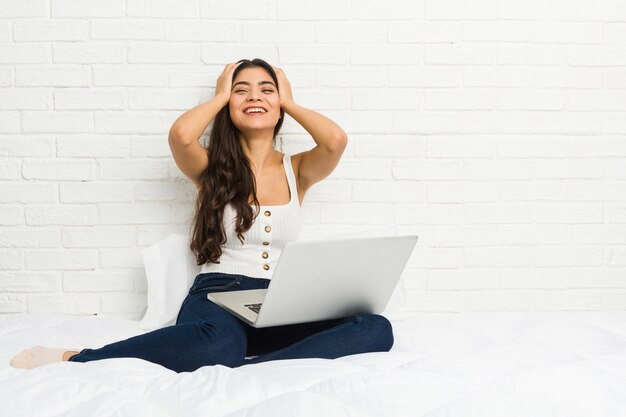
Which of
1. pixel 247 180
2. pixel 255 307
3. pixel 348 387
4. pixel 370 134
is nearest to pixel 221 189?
pixel 247 180

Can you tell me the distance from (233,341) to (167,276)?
0.58 m

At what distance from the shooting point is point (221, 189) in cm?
208

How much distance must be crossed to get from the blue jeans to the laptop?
0.05 metres

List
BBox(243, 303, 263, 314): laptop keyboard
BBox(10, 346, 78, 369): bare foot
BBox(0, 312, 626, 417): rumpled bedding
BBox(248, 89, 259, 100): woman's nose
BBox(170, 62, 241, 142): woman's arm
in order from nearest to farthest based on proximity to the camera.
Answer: BBox(0, 312, 626, 417): rumpled bedding → BBox(10, 346, 78, 369): bare foot → BBox(243, 303, 263, 314): laptop keyboard → BBox(170, 62, 241, 142): woman's arm → BBox(248, 89, 259, 100): woman's nose

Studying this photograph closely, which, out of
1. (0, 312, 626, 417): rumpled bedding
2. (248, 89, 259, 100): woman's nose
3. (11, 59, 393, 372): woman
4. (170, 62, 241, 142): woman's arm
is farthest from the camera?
(248, 89, 259, 100): woman's nose

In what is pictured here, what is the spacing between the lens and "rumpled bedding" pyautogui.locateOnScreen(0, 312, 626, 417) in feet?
3.71

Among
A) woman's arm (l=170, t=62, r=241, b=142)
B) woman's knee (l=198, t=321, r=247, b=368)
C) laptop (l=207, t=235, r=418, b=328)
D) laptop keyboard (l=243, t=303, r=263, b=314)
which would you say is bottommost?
woman's knee (l=198, t=321, r=247, b=368)

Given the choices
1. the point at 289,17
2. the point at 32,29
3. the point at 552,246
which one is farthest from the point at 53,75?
the point at 552,246

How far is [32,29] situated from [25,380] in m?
1.48

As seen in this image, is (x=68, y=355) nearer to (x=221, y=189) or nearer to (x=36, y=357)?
(x=36, y=357)

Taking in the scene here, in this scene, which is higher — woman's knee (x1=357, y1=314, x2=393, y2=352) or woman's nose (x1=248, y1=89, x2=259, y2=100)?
woman's nose (x1=248, y1=89, x2=259, y2=100)

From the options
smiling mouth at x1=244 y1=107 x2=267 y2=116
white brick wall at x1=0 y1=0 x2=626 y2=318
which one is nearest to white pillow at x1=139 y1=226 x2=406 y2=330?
white brick wall at x1=0 y1=0 x2=626 y2=318

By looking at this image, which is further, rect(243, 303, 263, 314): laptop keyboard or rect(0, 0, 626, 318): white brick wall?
rect(0, 0, 626, 318): white brick wall

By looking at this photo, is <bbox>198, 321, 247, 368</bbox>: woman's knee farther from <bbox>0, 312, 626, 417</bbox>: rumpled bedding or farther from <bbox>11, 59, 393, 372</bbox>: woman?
<bbox>0, 312, 626, 417</bbox>: rumpled bedding
